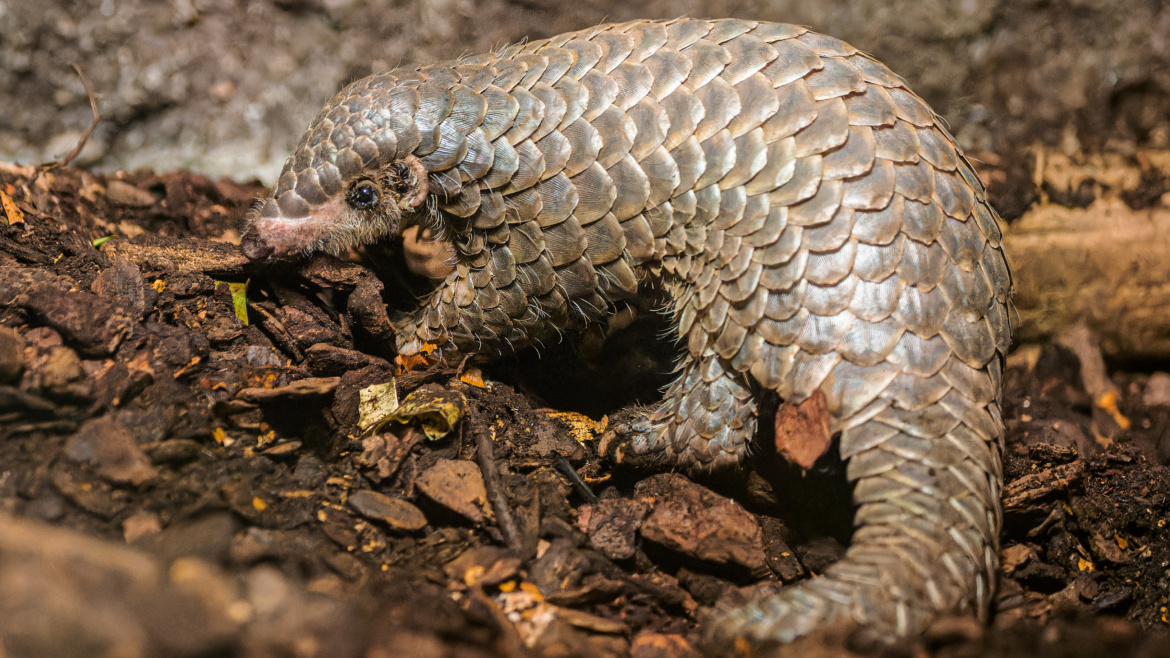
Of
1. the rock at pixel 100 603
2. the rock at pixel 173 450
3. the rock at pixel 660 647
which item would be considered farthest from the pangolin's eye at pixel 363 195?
the rock at pixel 660 647

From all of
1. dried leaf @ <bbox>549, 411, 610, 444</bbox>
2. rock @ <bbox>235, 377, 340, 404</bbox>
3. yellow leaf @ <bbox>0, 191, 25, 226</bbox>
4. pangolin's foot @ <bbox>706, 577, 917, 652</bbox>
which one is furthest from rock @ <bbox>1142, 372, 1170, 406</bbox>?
yellow leaf @ <bbox>0, 191, 25, 226</bbox>

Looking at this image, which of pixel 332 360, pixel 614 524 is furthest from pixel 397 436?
pixel 614 524

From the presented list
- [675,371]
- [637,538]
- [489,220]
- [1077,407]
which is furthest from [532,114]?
[1077,407]

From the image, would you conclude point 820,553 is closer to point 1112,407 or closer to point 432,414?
point 432,414

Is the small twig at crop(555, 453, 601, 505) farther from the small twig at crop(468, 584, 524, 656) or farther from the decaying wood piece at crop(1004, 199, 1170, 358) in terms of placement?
the decaying wood piece at crop(1004, 199, 1170, 358)

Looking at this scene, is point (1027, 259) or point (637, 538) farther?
point (1027, 259)

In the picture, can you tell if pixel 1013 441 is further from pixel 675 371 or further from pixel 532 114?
pixel 532 114
